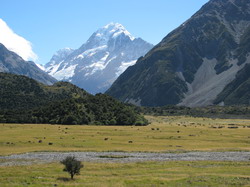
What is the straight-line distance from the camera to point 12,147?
73625 millimetres

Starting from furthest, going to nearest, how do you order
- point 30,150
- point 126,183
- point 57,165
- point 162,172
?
1. point 30,150
2. point 57,165
3. point 162,172
4. point 126,183

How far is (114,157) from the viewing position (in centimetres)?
6156

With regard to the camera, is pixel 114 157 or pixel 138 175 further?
pixel 114 157

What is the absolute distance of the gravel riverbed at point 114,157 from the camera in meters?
56.2

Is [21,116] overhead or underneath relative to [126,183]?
overhead

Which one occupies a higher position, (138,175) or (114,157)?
(114,157)

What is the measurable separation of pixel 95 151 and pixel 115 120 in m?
91.7

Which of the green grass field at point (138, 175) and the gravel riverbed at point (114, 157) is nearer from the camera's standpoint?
the green grass field at point (138, 175)

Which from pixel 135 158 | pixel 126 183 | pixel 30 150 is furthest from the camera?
pixel 30 150

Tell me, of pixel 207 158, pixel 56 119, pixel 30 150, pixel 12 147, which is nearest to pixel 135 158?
pixel 207 158

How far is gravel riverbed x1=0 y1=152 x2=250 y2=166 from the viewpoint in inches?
2211

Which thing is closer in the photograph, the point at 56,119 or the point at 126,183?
the point at 126,183

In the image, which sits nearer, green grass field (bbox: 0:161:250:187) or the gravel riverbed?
green grass field (bbox: 0:161:250:187)

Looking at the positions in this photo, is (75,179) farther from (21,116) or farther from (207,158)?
(21,116)
